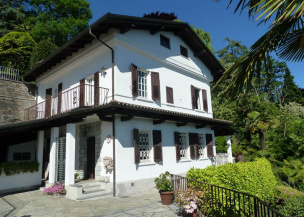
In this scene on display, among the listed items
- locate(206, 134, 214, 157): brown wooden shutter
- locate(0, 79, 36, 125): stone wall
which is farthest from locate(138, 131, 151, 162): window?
locate(0, 79, 36, 125): stone wall

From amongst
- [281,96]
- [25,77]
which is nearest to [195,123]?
[25,77]

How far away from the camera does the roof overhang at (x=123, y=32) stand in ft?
32.1

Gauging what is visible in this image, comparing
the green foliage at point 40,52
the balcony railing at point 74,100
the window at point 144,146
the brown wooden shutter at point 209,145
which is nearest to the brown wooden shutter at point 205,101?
the brown wooden shutter at point 209,145

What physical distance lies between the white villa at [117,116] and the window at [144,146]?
45 mm

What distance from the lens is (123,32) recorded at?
405 inches

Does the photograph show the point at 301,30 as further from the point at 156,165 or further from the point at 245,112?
the point at 245,112

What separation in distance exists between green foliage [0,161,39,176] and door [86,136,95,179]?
2421 mm

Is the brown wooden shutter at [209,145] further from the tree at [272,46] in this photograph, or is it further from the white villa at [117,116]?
the tree at [272,46]

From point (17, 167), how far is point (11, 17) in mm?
21217

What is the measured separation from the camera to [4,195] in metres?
9.17

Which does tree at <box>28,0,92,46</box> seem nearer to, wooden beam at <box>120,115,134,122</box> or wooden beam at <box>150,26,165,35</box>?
wooden beam at <box>150,26,165,35</box>

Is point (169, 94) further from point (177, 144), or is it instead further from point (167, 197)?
point (167, 197)

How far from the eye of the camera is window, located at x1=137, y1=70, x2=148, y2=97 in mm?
11227

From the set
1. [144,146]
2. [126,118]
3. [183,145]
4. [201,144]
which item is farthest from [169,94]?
[201,144]
